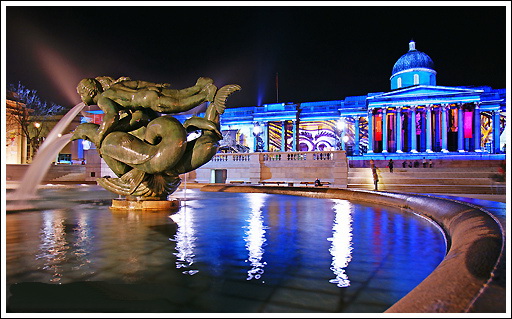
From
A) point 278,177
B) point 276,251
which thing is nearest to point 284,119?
point 278,177

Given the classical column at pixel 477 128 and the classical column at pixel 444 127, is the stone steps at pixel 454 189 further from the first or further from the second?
the classical column at pixel 477 128

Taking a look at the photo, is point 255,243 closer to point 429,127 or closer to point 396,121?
point 396,121

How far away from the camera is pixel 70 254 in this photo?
11.8ft

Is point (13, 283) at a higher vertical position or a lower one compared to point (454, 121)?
lower

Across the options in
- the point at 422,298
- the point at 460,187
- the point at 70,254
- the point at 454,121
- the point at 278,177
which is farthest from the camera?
the point at 454,121

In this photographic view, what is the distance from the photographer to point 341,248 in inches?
156

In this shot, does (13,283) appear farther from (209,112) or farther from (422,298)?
(209,112)

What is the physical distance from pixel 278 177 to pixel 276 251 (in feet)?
59.6

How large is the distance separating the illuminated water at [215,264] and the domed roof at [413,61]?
58.9 metres

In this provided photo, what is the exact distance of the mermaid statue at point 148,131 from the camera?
7191 mm

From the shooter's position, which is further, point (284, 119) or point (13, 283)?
point (284, 119)

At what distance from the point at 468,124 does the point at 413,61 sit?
14.7 m

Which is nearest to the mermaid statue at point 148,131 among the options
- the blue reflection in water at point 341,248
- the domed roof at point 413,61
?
the blue reflection in water at point 341,248

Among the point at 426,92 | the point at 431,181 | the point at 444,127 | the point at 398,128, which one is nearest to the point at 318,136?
the point at 398,128
